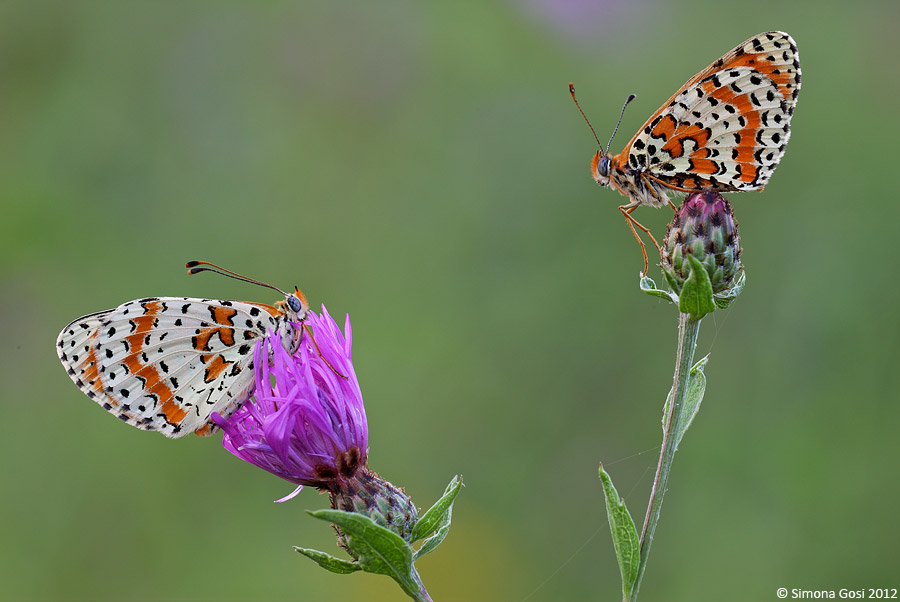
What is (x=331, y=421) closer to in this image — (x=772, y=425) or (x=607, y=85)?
(x=772, y=425)

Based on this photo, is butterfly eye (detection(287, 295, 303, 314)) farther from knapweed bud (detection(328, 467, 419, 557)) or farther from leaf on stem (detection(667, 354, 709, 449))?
leaf on stem (detection(667, 354, 709, 449))

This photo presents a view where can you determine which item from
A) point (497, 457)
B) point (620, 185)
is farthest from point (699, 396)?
point (497, 457)

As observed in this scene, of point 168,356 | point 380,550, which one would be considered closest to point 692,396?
point 380,550

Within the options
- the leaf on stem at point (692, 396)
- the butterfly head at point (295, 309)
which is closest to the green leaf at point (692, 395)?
the leaf on stem at point (692, 396)

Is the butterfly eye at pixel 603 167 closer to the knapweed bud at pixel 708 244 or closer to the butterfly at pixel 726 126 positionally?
the butterfly at pixel 726 126

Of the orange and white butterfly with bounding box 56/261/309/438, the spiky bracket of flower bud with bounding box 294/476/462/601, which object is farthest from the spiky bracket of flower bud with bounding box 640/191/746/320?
the orange and white butterfly with bounding box 56/261/309/438

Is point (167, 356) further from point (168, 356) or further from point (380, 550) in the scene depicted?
point (380, 550)
